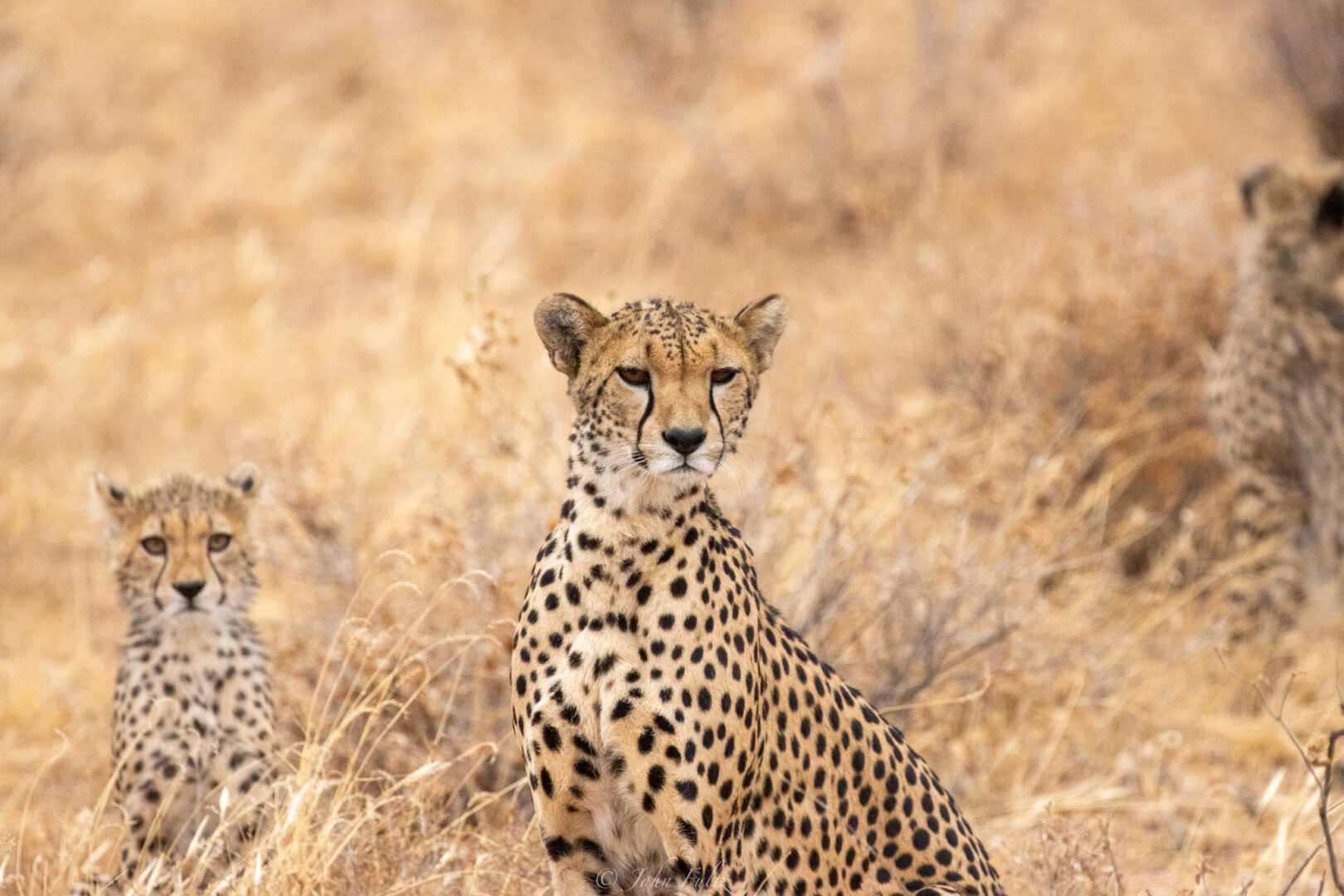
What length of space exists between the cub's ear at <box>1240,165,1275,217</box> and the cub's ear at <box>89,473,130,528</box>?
11.2 ft

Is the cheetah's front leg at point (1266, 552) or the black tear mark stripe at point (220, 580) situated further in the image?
the cheetah's front leg at point (1266, 552)

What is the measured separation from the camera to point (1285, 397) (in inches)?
200

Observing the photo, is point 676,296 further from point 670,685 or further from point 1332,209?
point 670,685

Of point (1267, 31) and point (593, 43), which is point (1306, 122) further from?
point (593, 43)

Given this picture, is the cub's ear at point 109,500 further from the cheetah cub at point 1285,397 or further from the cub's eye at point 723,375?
the cheetah cub at point 1285,397

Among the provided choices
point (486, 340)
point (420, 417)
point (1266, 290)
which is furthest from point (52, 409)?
point (1266, 290)

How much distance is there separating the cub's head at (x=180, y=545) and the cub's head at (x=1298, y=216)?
320 cm

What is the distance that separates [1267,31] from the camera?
8.78 metres

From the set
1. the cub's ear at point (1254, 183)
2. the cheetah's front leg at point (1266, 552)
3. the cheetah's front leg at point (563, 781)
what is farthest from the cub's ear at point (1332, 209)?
the cheetah's front leg at point (563, 781)

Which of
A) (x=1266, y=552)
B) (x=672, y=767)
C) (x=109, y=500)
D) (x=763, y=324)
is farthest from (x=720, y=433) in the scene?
(x=1266, y=552)

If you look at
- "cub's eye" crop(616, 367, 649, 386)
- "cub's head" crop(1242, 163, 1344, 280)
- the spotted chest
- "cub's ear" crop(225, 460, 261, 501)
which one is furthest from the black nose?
"cub's head" crop(1242, 163, 1344, 280)

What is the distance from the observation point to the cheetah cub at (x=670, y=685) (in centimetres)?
260

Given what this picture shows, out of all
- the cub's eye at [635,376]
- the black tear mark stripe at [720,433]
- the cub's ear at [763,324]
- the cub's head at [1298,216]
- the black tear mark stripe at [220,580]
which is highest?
the cub's head at [1298,216]

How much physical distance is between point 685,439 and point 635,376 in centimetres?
15
